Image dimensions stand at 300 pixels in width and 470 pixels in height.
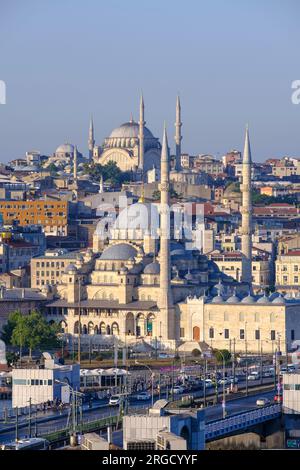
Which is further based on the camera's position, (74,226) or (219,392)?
(74,226)

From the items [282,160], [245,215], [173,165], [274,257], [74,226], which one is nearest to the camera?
[245,215]

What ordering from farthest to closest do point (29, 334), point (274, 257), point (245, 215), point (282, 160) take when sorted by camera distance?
point (282, 160) < point (274, 257) < point (245, 215) < point (29, 334)

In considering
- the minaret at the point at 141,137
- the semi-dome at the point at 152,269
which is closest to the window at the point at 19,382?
the semi-dome at the point at 152,269

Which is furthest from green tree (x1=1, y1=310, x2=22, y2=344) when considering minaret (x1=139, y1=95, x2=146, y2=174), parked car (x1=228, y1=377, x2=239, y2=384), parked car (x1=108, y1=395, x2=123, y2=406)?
minaret (x1=139, y1=95, x2=146, y2=174)
